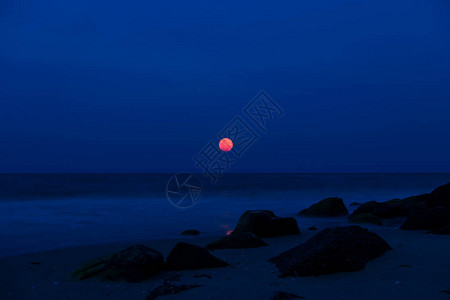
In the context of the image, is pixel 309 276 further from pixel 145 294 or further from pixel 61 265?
pixel 61 265

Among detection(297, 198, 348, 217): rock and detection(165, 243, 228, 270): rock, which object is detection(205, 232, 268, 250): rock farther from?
detection(297, 198, 348, 217): rock

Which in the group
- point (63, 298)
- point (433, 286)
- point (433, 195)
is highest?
point (433, 195)

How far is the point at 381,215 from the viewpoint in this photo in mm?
14430

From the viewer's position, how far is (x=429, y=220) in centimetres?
969

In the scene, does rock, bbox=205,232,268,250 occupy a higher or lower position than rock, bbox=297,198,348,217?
lower

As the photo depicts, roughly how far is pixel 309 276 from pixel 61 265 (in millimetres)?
4781

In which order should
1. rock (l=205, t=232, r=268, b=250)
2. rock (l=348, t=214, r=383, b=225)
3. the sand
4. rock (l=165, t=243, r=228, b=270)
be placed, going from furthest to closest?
rock (l=348, t=214, r=383, b=225) < rock (l=205, t=232, r=268, b=250) < rock (l=165, t=243, r=228, b=270) < the sand

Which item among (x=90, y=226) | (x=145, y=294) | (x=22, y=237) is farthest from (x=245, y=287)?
(x=90, y=226)

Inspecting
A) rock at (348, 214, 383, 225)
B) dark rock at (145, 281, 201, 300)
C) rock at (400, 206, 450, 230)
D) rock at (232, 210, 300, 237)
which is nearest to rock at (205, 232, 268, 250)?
rock at (232, 210, 300, 237)

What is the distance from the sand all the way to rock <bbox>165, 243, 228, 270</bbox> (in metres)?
0.16

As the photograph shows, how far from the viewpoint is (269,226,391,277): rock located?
4.99 meters

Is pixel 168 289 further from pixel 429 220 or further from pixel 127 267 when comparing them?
pixel 429 220

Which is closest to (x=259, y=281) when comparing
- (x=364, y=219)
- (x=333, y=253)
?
(x=333, y=253)

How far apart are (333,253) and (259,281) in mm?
1202
